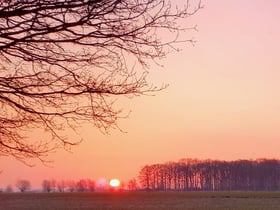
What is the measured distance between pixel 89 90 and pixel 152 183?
450 feet

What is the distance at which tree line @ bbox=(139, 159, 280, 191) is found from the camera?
137125 mm

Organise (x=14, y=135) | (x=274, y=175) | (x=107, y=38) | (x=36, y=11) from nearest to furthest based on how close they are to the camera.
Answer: (x=36, y=11) < (x=107, y=38) < (x=14, y=135) < (x=274, y=175)

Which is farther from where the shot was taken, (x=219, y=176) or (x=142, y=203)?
(x=219, y=176)

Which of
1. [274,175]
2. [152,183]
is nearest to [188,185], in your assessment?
[152,183]

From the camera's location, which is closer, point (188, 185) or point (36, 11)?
point (36, 11)

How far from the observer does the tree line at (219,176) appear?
137125mm

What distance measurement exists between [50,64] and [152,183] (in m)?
137

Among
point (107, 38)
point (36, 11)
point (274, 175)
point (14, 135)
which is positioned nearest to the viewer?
point (36, 11)

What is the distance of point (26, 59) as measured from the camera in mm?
5473

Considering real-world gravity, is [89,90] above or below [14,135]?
above

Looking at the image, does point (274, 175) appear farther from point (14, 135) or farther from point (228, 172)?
point (14, 135)

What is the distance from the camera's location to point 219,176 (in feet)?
459

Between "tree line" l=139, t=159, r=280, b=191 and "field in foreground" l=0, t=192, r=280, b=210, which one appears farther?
"tree line" l=139, t=159, r=280, b=191

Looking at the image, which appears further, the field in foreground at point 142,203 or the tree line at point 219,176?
the tree line at point 219,176
